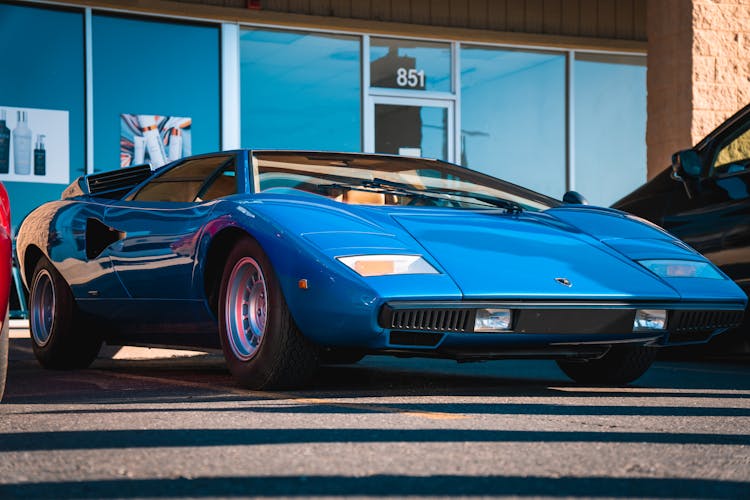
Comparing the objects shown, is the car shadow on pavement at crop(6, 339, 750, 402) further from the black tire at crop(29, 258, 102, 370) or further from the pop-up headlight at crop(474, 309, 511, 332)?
the pop-up headlight at crop(474, 309, 511, 332)

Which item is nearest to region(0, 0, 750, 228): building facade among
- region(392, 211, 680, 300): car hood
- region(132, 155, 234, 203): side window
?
region(132, 155, 234, 203): side window

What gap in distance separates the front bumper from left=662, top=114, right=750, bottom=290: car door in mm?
1653

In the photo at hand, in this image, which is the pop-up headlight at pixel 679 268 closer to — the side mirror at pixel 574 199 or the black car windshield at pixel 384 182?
the black car windshield at pixel 384 182

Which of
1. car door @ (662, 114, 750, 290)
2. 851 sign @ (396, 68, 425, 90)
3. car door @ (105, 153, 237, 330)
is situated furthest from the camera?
851 sign @ (396, 68, 425, 90)

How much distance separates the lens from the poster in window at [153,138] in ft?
41.7

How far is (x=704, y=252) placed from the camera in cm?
709

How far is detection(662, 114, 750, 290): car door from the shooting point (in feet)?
22.9

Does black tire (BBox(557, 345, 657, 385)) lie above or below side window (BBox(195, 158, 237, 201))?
below

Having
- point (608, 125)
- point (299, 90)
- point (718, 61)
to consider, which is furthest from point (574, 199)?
point (608, 125)

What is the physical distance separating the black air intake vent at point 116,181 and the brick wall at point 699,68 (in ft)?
19.7

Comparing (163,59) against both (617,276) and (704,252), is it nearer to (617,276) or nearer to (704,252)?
(704,252)

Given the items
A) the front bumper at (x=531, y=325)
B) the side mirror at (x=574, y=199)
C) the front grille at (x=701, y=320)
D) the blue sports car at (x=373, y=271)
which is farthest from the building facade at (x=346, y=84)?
the front bumper at (x=531, y=325)

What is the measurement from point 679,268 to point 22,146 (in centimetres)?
817

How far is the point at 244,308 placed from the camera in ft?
17.7
